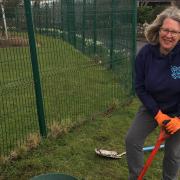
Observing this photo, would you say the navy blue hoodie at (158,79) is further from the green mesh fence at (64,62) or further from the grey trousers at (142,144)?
the green mesh fence at (64,62)

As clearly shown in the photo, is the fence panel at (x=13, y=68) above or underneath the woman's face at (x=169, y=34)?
underneath

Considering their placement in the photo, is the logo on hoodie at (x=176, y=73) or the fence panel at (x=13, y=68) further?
Answer: the fence panel at (x=13, y=68)

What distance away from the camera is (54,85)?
20.8ft

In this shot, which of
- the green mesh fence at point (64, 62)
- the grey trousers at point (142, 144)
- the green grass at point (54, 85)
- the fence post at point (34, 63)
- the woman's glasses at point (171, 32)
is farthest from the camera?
the green grass at point (54, 85)

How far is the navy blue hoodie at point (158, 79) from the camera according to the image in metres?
3.35

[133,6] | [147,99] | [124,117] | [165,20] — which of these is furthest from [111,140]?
[133,6]

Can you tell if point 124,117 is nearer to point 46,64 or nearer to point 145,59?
point 46,64

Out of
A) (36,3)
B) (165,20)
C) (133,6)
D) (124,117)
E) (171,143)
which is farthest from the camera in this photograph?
(133,6)

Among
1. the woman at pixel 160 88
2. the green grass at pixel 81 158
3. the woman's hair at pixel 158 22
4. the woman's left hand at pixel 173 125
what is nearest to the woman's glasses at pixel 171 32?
the woman at pixel 160 88

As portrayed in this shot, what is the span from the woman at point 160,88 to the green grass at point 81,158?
28.9 inches

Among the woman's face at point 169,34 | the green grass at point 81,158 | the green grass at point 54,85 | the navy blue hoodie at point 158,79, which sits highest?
the woman's face at point 169,34

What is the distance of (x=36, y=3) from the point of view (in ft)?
15.3

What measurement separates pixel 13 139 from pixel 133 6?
3.54 metres

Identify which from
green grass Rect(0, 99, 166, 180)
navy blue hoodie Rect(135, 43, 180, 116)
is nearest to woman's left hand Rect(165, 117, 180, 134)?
navy blue hoodie Rect(135, 43, 180, 116)
